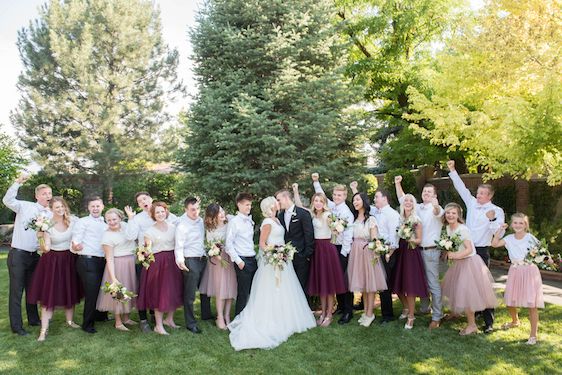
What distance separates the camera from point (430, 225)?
7.12 meters

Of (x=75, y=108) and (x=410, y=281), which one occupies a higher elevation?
(x=75, y=108)

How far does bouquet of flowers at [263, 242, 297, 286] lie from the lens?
679cm

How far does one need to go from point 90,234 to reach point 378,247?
4191 millimetres

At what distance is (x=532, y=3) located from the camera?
10500 mm

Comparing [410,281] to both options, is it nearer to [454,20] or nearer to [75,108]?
[454,20]

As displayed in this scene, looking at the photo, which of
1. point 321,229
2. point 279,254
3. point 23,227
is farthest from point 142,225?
point 321,229

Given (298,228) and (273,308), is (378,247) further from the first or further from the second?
(273,308)

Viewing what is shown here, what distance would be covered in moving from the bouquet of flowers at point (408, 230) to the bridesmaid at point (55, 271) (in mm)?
4833

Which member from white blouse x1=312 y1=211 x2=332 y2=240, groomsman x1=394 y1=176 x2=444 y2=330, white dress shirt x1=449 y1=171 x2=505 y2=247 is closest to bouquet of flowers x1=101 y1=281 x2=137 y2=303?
white blouse x1=312 y1=211 x2=332 y2=240

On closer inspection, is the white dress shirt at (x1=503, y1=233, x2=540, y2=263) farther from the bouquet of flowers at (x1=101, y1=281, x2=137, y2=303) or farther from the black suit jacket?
the bouquet of flowers at (x1=101, y1=281, x2=137, y2=303)

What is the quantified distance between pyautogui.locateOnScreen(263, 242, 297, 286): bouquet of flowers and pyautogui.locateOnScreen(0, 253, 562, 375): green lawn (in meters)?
1.09

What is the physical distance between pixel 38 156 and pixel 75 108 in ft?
11.0

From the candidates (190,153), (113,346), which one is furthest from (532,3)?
(113,346)

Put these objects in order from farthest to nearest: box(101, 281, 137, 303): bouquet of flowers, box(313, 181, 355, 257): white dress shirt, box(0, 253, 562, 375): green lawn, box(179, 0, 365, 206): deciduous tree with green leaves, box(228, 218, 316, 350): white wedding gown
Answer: box(179, 0, 365, 206): deciduous tree with green leaves → box(313, 181, 355, 257): white dress shirt → box(228, 218, 316, 350): white wedding gown → box(101, 281, 137, 303): bouquet of flowers → box(0, 253, 562, 375): green lawn
